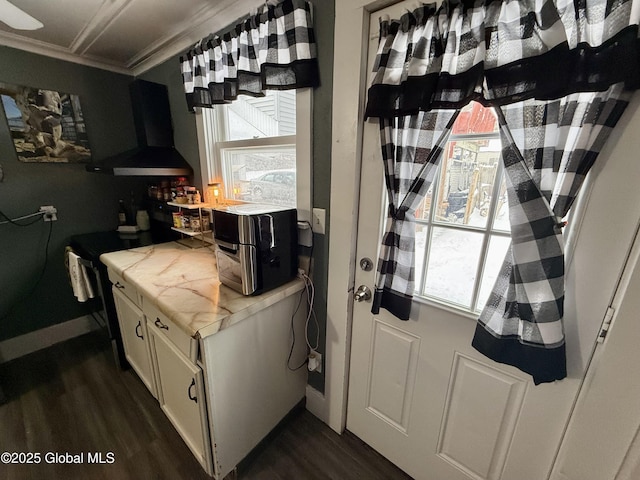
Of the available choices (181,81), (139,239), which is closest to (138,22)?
(181,81)

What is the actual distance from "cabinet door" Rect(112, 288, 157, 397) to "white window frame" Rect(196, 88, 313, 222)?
91 cm

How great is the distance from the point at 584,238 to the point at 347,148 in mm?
791

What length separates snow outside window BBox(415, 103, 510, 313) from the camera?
81cm

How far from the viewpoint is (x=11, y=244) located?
5.89 feet

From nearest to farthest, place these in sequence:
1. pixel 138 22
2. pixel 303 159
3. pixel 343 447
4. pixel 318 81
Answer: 1. pixel 318 81
2. pixel 303 159
3. pixel 343 447
4. pixel 138 22

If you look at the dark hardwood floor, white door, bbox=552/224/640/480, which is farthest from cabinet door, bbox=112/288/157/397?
white door, bbox=552/224/640/480

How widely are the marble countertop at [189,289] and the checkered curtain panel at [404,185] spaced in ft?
1.58

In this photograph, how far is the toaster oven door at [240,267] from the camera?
3.42ft

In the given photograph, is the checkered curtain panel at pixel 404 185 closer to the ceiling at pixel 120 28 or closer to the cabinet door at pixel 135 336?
the ceiling at pixel 120 28

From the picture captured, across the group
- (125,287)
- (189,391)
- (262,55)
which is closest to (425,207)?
(262,55)

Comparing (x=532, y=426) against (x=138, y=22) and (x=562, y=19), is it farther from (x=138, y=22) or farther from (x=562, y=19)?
(x=138, y=22)

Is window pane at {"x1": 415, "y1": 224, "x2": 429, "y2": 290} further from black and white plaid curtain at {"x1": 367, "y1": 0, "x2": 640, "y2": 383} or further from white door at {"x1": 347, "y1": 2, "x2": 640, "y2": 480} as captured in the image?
black and white plaid curtain at {"x1": 367, "y1": 0, "x2": 640, "y2": 383}

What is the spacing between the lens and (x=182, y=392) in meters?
1.16

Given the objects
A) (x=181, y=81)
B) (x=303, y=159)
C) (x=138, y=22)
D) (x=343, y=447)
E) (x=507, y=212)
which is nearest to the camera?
(x=507, y=212)
